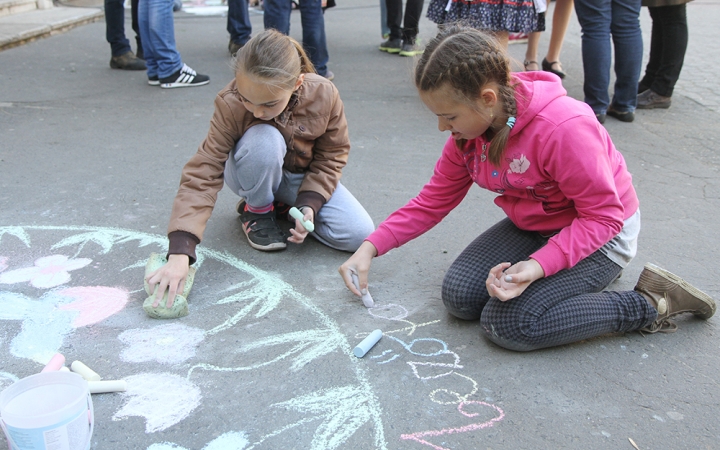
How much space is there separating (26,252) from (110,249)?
0.93 feet

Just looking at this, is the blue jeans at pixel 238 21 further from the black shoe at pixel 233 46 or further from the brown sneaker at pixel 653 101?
the brown sneaker at pixel 653 101

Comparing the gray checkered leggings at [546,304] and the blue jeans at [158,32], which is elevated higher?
the blue jeans at [158,32]

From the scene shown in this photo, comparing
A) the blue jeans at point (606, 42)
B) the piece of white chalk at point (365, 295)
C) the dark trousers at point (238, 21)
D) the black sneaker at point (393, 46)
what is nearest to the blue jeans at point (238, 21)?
the dark trousers at point (238, 21)

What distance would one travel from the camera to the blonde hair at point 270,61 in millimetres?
2020

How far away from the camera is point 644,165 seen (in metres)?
3.33

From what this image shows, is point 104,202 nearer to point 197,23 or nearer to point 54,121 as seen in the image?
point 54,121

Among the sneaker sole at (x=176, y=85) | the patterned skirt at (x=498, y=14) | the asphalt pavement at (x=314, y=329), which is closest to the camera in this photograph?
the asphalt pavement at (x=314, y=329)

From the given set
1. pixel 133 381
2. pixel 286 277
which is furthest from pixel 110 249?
pixel 133 381

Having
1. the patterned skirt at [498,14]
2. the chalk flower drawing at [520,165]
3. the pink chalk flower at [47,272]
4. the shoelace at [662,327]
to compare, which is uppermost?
the patterned skirt at [498,14]

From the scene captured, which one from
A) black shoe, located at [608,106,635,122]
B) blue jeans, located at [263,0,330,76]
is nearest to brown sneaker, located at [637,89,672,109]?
black shoe, located at [608,106,635,122]

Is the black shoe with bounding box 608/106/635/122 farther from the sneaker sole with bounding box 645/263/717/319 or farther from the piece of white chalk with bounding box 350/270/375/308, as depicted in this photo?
the piece of white chalk with bounding box 350/270/375/308

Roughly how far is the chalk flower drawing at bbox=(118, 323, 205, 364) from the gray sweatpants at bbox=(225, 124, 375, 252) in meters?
0.65

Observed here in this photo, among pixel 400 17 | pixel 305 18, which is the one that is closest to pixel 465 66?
pixel 305 18

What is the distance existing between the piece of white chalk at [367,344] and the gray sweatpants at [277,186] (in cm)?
60
